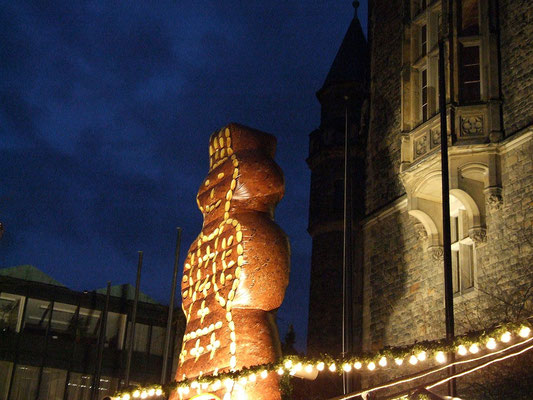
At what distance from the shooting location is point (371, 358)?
8969 mm

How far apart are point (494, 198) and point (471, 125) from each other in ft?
5.97

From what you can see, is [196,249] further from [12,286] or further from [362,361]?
[12,286]

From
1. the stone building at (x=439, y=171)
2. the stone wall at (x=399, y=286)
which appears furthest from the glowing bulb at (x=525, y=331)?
the stone wall at (x=399, y=286)

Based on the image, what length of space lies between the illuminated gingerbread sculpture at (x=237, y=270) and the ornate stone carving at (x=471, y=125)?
7368mm

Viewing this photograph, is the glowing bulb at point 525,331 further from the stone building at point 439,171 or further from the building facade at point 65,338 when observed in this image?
the building facade at point 65,338

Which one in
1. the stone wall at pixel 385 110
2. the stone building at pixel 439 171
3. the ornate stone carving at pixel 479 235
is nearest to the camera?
the stone building at pixel 439 171

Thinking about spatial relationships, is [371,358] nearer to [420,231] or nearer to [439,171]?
[439,171]

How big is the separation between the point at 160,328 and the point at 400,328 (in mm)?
16480

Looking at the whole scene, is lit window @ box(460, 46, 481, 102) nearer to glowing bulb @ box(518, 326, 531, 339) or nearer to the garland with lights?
the garland with lights

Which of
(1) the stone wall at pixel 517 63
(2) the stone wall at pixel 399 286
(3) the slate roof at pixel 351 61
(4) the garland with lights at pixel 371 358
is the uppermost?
(3) the slate roof at pixel 351 61

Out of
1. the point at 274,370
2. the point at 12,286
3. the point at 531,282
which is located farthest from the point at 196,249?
the point at 12,286

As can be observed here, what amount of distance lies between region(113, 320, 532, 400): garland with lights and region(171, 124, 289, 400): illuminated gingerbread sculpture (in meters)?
0.12

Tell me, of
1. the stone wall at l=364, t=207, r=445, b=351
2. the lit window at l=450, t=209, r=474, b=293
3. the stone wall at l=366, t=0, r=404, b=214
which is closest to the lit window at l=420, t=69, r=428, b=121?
the stone wall at l=366, t=0, r=404, b=214

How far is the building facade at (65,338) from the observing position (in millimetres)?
28797
